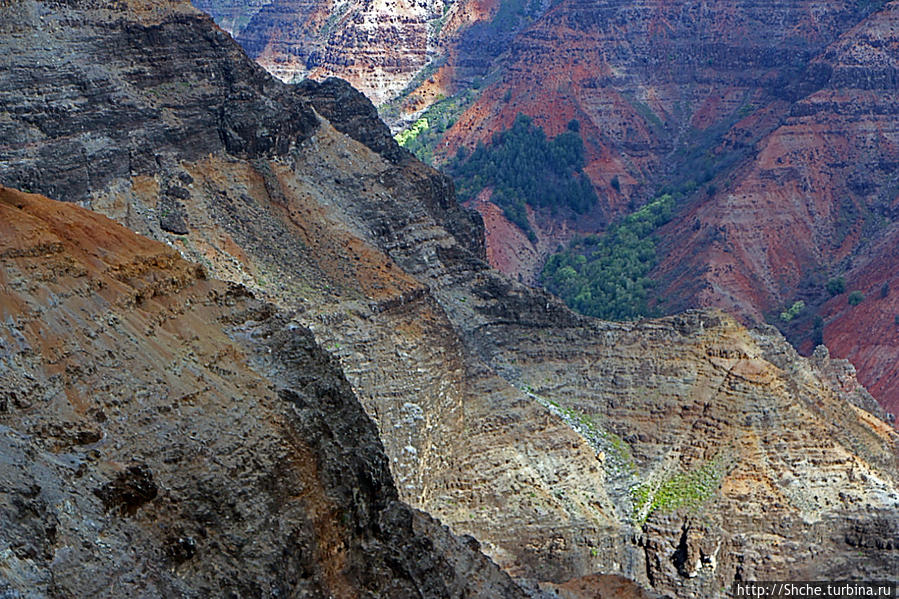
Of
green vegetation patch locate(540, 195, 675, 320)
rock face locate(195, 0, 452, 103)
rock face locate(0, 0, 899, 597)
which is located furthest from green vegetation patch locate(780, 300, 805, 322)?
rock face locate(195, 0, 452, 103)

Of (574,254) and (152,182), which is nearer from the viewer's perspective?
(152,182)

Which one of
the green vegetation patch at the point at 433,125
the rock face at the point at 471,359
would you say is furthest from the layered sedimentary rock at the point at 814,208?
the rock face at the point at 471,359

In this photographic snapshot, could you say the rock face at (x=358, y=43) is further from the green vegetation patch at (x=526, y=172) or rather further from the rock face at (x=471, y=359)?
the rock face at (x=471, y=359)

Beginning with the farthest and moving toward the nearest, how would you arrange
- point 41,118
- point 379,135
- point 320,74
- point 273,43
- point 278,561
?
point 273,43 < point 320,74 < point 379,135 < point 41,118 < point 278,561

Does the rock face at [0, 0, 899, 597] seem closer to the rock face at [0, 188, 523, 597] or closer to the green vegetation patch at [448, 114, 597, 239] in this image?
the rock face at [0, 188, 523, 597]

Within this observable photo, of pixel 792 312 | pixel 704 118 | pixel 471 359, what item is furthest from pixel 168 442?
pixel 704 118

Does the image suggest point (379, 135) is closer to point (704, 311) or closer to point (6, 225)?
point (704, 311)

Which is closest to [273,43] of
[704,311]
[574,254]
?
[574,254]
